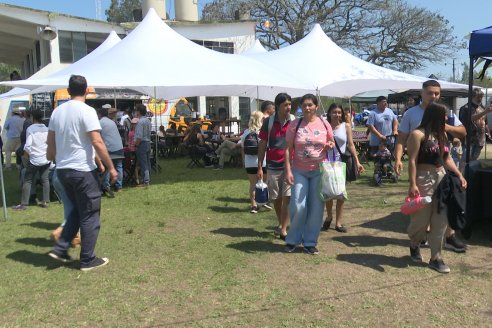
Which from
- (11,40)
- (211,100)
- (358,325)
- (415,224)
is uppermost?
(11,40)

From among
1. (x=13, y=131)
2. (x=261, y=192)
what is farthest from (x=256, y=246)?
(x=13, y=131)

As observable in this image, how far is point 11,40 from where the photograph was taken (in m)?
26.4

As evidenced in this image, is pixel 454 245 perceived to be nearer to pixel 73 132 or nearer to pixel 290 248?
pixel 290 248

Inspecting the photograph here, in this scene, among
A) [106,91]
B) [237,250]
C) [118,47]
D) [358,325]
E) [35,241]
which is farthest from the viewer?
[106,91]

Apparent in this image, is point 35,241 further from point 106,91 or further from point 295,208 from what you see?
point 106,91

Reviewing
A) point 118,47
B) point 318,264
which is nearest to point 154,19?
→ point 118,47

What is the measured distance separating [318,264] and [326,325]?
4.11ft

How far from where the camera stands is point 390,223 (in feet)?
19.6

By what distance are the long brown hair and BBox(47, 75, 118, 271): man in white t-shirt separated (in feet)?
9.69

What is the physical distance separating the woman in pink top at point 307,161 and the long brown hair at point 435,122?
3.14 ft

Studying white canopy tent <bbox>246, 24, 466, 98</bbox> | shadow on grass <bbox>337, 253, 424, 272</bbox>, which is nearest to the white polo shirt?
shadow on grass <bbox>337, 253, 424, 272</bbox>

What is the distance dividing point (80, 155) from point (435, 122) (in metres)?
3.29

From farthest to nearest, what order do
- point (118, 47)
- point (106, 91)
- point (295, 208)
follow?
1. point (106, 91)
2. point (118, 47)
3. point (295, 208)

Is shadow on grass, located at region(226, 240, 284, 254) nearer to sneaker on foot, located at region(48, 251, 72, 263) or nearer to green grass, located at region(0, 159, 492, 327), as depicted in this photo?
green grass, located at region(0, 159, 492, 327)
